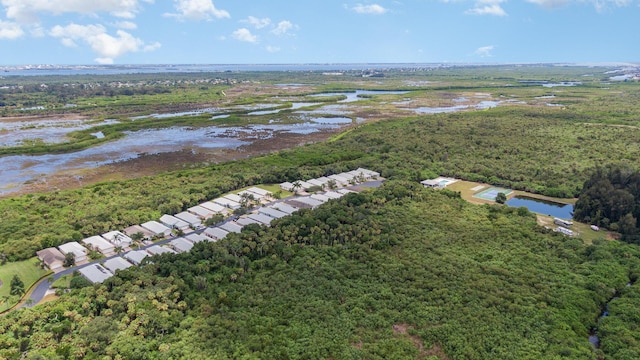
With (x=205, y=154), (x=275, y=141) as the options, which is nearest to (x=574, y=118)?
(x=275, y=141)

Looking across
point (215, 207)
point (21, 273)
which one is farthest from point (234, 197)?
point (21, 273)

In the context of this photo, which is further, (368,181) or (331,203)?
(368,181)

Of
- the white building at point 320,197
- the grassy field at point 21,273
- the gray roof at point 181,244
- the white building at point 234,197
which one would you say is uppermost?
the white building at point 234,197

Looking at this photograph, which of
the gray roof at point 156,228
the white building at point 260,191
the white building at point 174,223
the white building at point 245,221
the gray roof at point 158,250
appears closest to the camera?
the gray roof at point 158,250

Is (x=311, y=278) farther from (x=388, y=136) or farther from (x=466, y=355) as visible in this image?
(x=388, y=136)

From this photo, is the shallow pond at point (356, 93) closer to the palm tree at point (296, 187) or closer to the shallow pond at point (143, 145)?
the shallow pond at point (143, 145)

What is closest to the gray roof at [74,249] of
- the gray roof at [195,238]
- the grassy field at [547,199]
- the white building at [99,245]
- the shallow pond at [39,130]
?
the white building at [99,245]

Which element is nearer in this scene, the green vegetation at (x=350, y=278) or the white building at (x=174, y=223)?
the green vegetation at (x=350, y=278)
